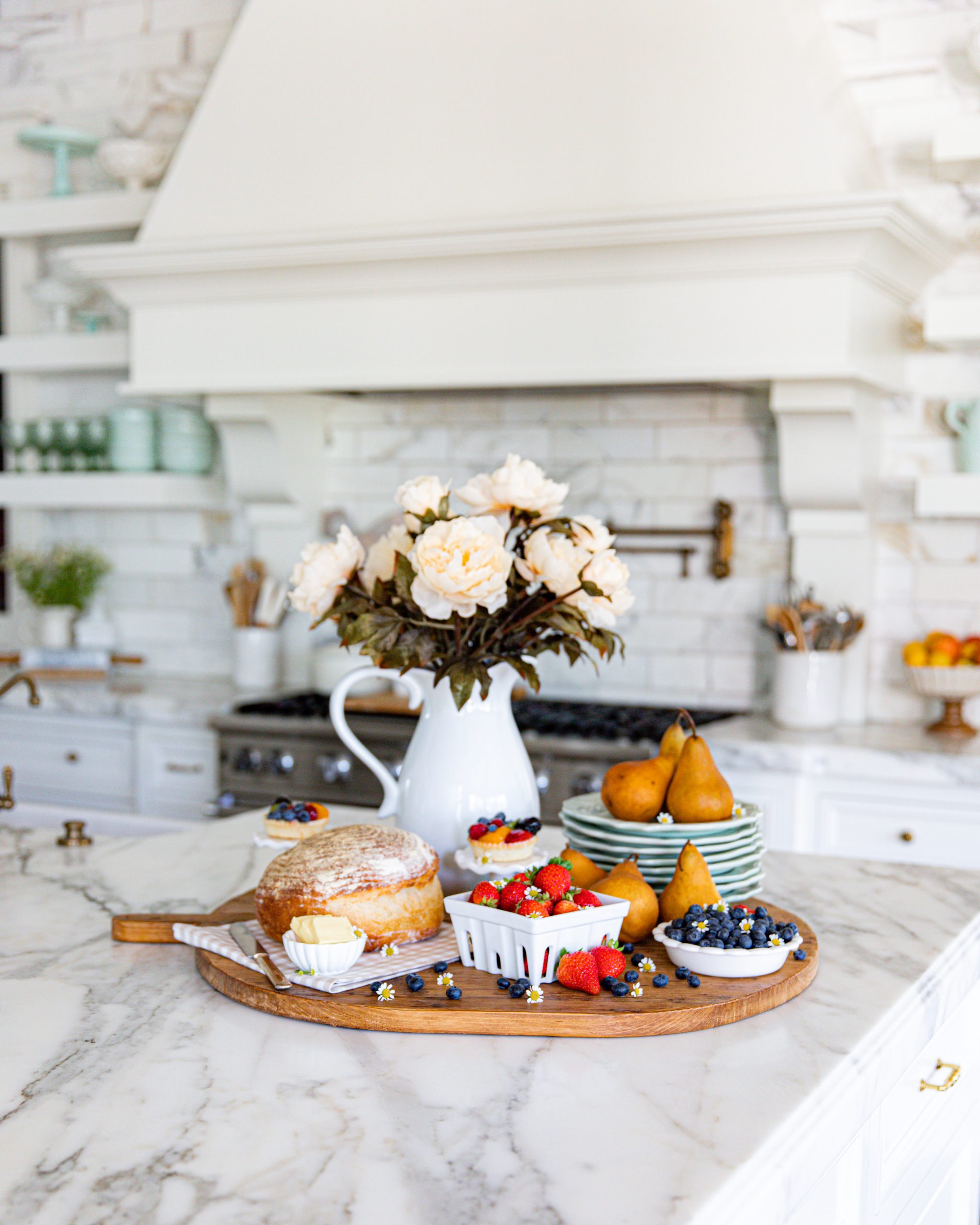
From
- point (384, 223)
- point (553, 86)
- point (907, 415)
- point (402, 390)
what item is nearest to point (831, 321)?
point (907, 415)

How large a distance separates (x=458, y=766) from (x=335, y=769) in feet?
5.69

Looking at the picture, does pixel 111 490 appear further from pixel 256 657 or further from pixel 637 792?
pixel 637 792

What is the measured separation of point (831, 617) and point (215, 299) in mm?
1878

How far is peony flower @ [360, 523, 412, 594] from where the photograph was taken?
1583mm

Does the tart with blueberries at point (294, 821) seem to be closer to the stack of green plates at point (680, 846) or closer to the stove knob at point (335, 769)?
the stack of green plates at point (680, 846)

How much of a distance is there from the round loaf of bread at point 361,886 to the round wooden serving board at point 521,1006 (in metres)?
0.07

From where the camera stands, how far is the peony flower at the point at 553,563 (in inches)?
59.7

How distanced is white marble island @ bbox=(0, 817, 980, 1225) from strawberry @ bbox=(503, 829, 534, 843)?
12.8 inches

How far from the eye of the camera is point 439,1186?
915mm

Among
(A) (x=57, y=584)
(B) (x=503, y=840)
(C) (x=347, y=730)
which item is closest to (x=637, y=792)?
(B) (x=503, y=840)

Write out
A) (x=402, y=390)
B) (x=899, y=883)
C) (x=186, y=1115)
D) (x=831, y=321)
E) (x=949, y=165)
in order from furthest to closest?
(x=402, y=390) → (x=949, y=165) → (x=831, y=321) → (x=899, y=883) → (x=186, y=1115)

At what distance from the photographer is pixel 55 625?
4.35m

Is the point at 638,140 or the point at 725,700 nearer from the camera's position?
the point at 638,140

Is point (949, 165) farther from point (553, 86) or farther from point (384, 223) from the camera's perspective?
point (384, 223)
